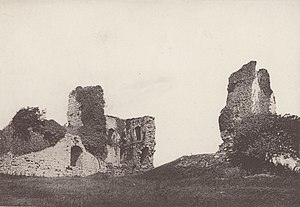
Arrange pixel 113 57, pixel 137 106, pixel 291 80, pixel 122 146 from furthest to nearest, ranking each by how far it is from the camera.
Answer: pixel 122 146 → pixel 137 106 → pixel 113 57 → pixel 291 80

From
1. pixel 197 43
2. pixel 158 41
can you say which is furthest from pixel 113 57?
pixel 197 43

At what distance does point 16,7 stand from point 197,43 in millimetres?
3071

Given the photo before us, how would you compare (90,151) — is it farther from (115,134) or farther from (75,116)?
(115,134)

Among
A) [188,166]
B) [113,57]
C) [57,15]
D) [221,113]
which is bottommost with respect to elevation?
[188,166]

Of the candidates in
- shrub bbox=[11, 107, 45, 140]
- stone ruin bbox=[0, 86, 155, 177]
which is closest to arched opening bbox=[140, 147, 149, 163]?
stone ruin bbox=[0, 86, 155, 177]

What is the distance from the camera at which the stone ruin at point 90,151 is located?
34.5 ft

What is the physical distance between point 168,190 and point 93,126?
21.7 feet

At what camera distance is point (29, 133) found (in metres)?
11.5

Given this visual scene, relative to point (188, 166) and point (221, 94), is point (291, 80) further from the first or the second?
point (188, 166)

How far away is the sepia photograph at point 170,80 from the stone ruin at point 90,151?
749mm

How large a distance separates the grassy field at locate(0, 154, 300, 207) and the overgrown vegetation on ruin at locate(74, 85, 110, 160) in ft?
15.5

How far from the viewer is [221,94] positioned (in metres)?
9.12

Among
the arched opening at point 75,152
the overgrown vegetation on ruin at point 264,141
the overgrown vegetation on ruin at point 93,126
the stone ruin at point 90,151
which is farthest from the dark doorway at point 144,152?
the overgrown vegetation on ruin at point 264,141

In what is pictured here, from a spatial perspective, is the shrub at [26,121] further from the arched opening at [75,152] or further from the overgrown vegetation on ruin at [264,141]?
the overgrown vegetation on ruin at [264,141]
